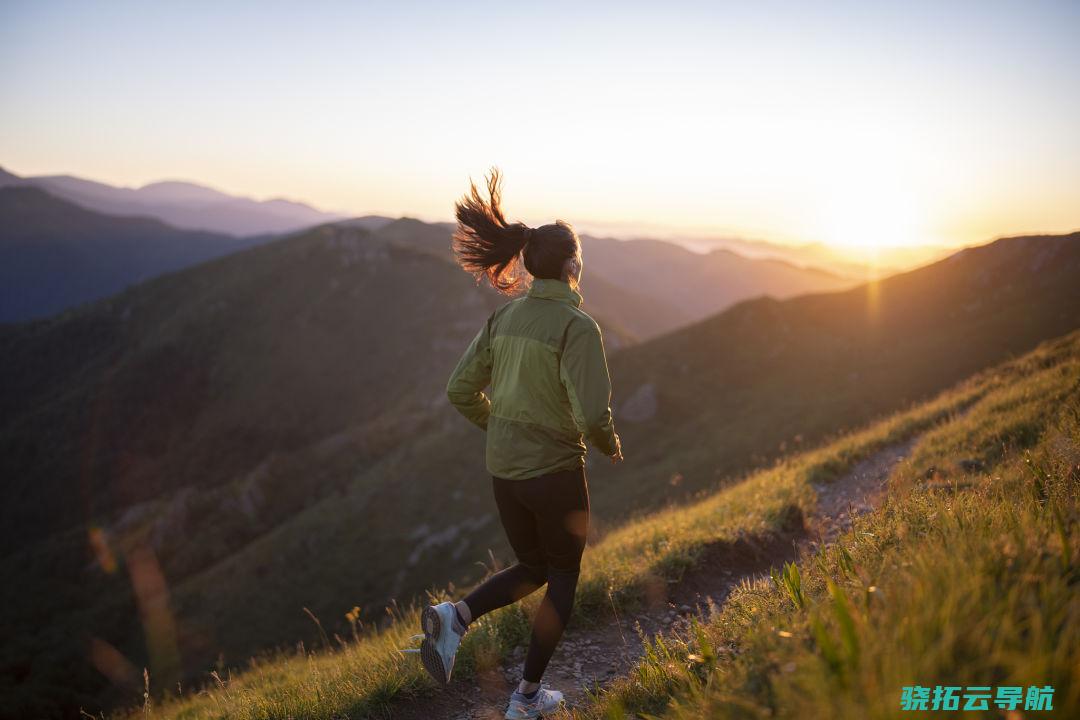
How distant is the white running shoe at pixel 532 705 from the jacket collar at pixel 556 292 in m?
2.42

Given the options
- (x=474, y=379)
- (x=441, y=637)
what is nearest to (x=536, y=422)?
(x=474, y=379)

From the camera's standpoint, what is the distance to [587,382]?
302cm

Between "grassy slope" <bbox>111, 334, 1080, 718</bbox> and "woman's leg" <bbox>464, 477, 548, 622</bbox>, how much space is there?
81cm

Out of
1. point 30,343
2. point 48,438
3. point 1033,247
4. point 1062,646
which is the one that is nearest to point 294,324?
point 48,438

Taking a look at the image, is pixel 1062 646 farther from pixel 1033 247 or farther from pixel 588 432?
pixel 1033 247

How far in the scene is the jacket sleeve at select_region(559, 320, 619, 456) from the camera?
301cm

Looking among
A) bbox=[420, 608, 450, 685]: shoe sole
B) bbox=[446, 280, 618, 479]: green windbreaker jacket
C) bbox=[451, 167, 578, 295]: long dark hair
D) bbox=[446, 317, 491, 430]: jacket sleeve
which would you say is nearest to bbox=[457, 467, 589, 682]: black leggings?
bbox=[446, 280, 618, 479]: green windbreaker jacket

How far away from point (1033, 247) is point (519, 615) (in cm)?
3034

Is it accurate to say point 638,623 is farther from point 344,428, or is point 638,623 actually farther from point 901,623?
point 344,428

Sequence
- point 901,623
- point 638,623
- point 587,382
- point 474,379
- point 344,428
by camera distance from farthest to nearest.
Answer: point 344,428 < point 638,623 < point 474,379 < point 587,382 < point 901,623

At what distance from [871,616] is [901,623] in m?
0.25

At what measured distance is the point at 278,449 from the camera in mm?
52344

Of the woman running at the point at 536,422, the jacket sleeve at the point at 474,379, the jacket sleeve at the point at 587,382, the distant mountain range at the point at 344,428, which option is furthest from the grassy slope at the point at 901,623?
the distant mountain range at the point at 344,428

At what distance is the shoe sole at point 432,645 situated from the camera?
3453 mm
